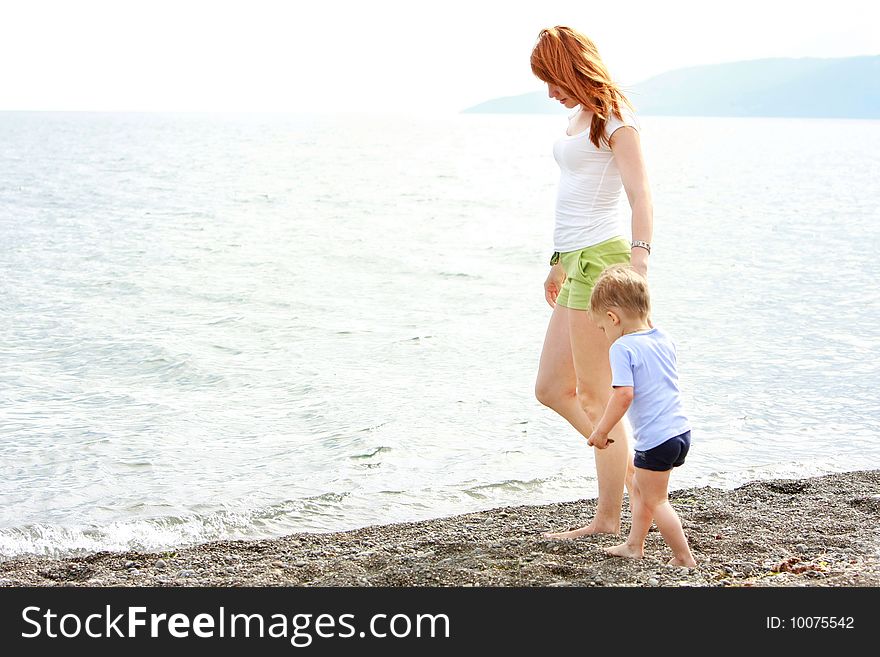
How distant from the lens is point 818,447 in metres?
6.60

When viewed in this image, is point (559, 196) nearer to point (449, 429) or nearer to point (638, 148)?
point (638, 148)

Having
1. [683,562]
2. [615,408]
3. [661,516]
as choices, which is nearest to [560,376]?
[615,408]

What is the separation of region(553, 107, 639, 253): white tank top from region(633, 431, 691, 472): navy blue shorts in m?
0.87

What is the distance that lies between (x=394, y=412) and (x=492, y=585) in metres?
4.01

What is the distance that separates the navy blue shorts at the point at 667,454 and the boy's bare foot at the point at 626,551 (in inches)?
16.1

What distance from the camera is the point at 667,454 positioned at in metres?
3.42

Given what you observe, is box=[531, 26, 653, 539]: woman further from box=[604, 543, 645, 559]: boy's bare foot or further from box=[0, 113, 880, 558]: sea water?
box=[0, 113, 880, 558]: sea water

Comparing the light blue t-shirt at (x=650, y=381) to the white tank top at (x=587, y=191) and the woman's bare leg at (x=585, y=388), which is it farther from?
the white tank top at (x=587, y=191)

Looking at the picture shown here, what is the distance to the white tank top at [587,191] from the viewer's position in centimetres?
369

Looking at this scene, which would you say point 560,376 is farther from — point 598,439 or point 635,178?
point 635,178

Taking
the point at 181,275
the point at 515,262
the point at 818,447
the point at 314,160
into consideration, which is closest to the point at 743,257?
the point at 515,262

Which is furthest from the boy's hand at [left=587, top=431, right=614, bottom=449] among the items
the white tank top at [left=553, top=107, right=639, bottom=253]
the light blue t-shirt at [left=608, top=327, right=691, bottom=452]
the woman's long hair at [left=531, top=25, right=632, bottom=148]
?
the woman's long hair at [left=531, top=25, right=632, bottom=148]

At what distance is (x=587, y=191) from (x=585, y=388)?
80 cm

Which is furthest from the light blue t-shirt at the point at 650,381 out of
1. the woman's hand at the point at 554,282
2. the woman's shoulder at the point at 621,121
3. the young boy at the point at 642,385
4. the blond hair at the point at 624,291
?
the woman's shoulder at the point at 621,121
